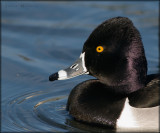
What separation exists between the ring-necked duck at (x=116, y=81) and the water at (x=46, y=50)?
8.7 inches

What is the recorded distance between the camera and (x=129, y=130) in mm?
5582

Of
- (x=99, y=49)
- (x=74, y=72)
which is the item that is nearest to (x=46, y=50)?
(x=74, y=72)

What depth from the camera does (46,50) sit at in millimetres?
8414

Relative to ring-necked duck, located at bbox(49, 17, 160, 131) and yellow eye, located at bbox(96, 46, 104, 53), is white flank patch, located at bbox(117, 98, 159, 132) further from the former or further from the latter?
yellow eye, located at bbox(96, 46, 104, 53)

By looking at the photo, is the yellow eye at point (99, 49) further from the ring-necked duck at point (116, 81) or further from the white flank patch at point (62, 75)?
the white flank patch at point (62, 75)

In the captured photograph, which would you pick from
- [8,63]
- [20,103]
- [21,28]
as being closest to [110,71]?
[20,103]

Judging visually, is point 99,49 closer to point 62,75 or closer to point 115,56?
point 115,56

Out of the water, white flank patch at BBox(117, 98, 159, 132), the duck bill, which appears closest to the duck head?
the duck bill

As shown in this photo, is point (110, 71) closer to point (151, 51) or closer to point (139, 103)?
point (139, 103)

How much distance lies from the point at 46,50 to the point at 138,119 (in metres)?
3.23

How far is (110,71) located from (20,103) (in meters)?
1.35

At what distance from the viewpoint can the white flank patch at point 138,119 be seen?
5.50 m

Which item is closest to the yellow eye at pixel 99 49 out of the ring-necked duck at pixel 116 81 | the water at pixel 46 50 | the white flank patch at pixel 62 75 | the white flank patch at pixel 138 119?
the ring-necked duck at pixel 116 81

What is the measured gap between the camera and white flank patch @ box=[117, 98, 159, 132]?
5.50 m
